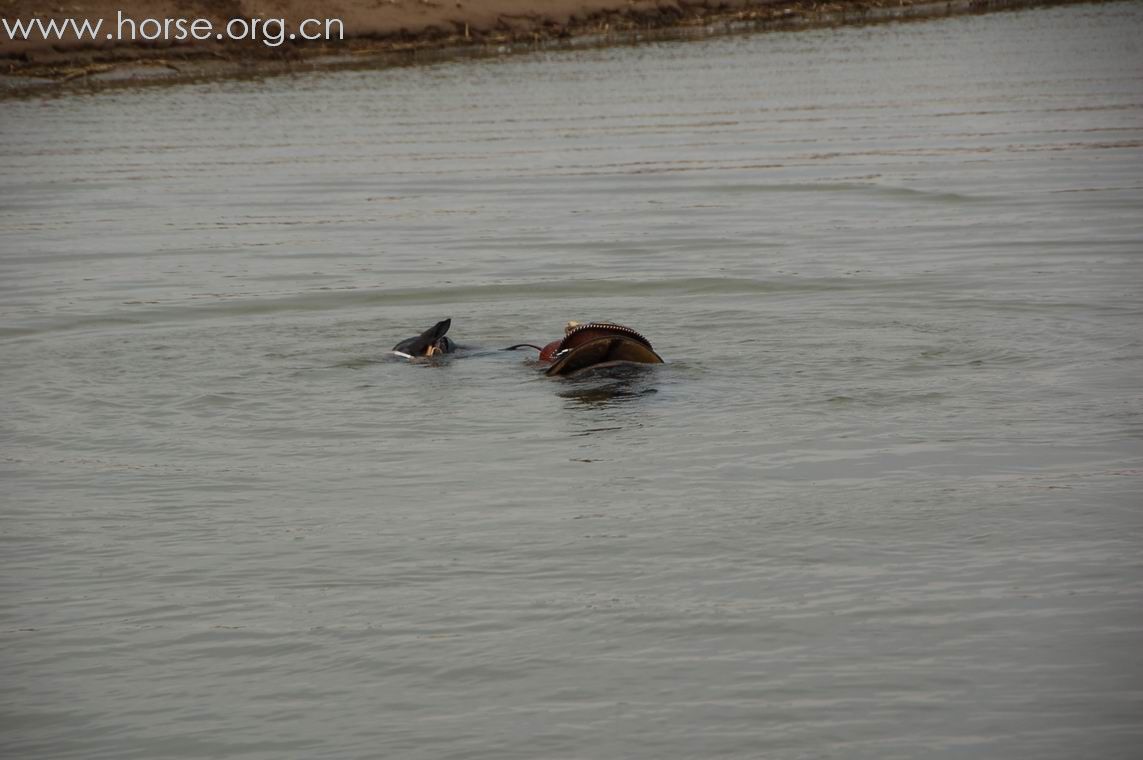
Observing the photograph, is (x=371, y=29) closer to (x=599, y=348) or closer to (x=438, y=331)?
(x=438, y=331)

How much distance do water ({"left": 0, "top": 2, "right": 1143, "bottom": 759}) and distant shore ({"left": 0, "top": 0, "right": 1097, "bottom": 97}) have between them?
27.3 metres

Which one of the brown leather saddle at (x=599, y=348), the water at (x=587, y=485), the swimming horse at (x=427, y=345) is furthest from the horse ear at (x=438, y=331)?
the brown leather saddle at (x=599, y=348)

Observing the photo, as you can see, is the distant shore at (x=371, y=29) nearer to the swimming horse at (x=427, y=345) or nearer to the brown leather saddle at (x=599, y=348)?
the swimming horse at (x=427, y=345)

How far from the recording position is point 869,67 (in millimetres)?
44844

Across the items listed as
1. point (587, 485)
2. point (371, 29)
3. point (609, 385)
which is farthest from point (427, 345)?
point (371, 29)

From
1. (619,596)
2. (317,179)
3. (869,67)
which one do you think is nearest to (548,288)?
(619,596)

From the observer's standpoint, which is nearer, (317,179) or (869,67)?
(317,179)

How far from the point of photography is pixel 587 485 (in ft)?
27.0

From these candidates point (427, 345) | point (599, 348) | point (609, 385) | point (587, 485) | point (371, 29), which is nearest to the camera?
point (587, 485)

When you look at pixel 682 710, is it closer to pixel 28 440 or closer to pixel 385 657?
pixel 385 657

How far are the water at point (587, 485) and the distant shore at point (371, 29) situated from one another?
1076 inches

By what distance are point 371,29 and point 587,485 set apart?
46487mm

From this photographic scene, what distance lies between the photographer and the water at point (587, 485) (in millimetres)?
5676

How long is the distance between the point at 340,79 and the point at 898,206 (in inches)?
1169
